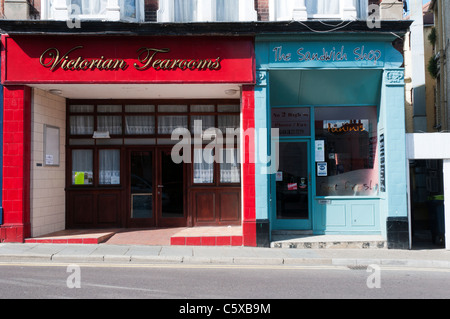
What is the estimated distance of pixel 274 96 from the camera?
11.1m

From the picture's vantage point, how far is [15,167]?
1012 centimetres

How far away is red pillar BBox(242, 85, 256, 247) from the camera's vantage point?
400 inches

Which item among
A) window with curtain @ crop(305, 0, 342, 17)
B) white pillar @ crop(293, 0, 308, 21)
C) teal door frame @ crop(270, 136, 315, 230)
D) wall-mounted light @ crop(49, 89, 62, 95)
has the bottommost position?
teal door frame @ crop(270, 136, 315, 230)

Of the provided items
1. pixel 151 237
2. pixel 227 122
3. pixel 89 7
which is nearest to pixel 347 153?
pixel 227 122

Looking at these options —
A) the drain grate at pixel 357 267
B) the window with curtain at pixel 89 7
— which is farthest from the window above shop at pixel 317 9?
the drain grate at pixel 357 267

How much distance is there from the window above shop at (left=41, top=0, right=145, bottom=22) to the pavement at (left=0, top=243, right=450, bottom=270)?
5382 millimetres

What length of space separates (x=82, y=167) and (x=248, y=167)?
4.76 m

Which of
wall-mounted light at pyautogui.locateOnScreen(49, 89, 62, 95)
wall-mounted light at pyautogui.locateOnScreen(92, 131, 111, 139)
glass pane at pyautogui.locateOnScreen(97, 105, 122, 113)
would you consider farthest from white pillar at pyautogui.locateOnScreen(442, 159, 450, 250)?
wall-mounted light at pyautogui.locateOnScreen(49, 89, 62, 95)

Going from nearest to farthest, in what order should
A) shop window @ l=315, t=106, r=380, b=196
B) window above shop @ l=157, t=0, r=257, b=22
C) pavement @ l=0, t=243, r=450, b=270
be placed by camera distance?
pavement @ l=0, t=243, r=450, b=270
window above shop @ l=157, t=0, r=257, b=22
shop window @ l=315, t=106, r=380, b=196

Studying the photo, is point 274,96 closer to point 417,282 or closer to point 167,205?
point 167,205

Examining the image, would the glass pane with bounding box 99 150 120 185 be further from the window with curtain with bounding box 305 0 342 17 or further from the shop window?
the window with curtain with bounding box 305 0 342 17

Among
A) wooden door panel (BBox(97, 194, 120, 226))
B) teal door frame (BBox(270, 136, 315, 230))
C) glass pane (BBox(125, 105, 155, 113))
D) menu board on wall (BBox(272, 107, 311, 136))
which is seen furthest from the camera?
glass pane (BBox(125, 105, 155, 113))

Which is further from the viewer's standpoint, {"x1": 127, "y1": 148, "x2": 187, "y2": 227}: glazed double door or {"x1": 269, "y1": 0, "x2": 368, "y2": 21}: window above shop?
{"x1": 127, "y1": 148, "x2": 187, "y2": 227}: glazed double door

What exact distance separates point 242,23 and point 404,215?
5.80 m
